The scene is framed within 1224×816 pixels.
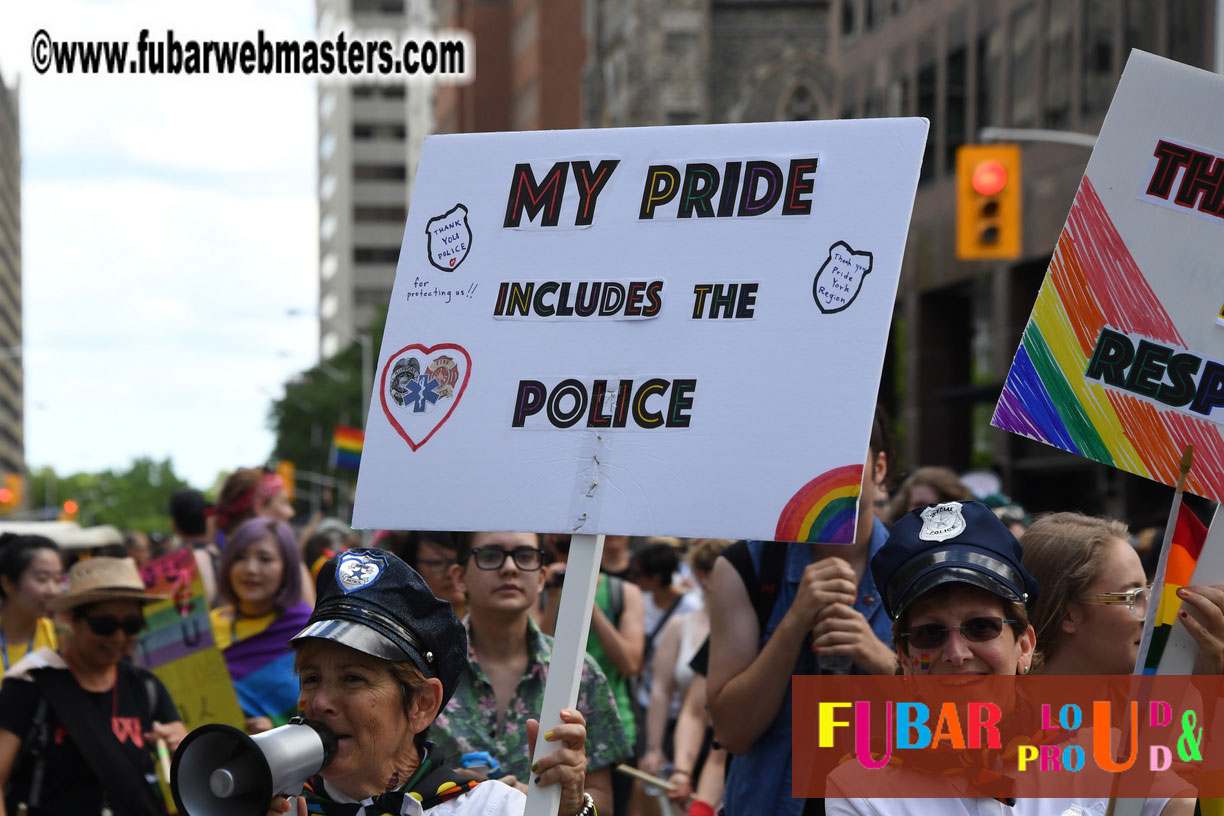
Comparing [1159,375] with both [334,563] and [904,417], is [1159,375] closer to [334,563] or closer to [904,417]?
[334,563]

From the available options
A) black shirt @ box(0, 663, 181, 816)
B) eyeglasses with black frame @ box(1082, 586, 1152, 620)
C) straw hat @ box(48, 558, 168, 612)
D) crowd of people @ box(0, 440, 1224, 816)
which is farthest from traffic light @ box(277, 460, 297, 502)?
eyeglasses with black frame @ box(1082, 586, 1152, 620)

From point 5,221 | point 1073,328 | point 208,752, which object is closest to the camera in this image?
point 208,752

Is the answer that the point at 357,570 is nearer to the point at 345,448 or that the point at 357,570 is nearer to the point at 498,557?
the point at 498,557

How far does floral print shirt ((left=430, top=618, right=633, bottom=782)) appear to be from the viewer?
15.0 feet

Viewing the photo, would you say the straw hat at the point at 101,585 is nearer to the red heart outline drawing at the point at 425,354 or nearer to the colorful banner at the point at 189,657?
the colorful banner at the point at 189,657

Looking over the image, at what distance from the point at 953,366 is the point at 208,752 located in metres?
33.3

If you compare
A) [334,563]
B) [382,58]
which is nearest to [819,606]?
[334,563]

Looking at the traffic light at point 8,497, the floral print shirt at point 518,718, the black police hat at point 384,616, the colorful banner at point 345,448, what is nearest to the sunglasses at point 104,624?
the floral print shirt at point 518,718

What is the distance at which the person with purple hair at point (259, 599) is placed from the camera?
6.50 meters

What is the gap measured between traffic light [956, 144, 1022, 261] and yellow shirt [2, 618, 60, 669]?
970 centimetres

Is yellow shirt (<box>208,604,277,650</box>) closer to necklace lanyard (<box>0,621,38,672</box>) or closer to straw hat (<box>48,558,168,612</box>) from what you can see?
straw hat (<box>48,558,168,612</box>)

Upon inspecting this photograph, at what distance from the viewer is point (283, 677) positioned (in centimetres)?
636

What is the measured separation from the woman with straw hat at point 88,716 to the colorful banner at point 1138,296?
356 cm

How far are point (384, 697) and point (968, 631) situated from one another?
44.5 inches
